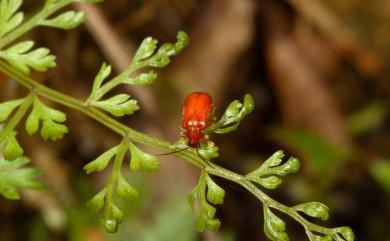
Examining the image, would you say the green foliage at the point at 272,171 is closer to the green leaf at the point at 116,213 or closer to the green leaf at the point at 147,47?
the green leaf at the point at 116,213

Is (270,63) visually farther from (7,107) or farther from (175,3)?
(7,107)

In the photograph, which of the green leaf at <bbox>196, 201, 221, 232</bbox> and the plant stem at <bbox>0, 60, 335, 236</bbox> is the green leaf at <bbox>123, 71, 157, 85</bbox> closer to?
the plant stem at <bbox>0, 60, 335, 236</bbox>

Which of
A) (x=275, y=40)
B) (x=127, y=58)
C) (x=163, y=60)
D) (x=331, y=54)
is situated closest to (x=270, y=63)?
(x=275, y=40)

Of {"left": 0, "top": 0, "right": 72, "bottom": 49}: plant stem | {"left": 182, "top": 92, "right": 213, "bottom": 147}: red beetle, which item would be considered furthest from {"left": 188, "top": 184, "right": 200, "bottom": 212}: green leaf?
{"left": 0, "top": 0, "right": 72, "bottom": 49}: plant stem

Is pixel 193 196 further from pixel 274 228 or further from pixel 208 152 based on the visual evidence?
pixel 274 228

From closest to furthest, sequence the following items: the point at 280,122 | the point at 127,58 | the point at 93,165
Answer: the point at 93,165 → the point at 127,58 → the point at 280,122

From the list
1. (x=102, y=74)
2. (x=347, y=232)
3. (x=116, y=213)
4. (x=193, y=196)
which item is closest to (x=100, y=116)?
(x=102, y=74)

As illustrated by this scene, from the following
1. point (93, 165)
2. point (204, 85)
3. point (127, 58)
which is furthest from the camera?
point (204, 85)
